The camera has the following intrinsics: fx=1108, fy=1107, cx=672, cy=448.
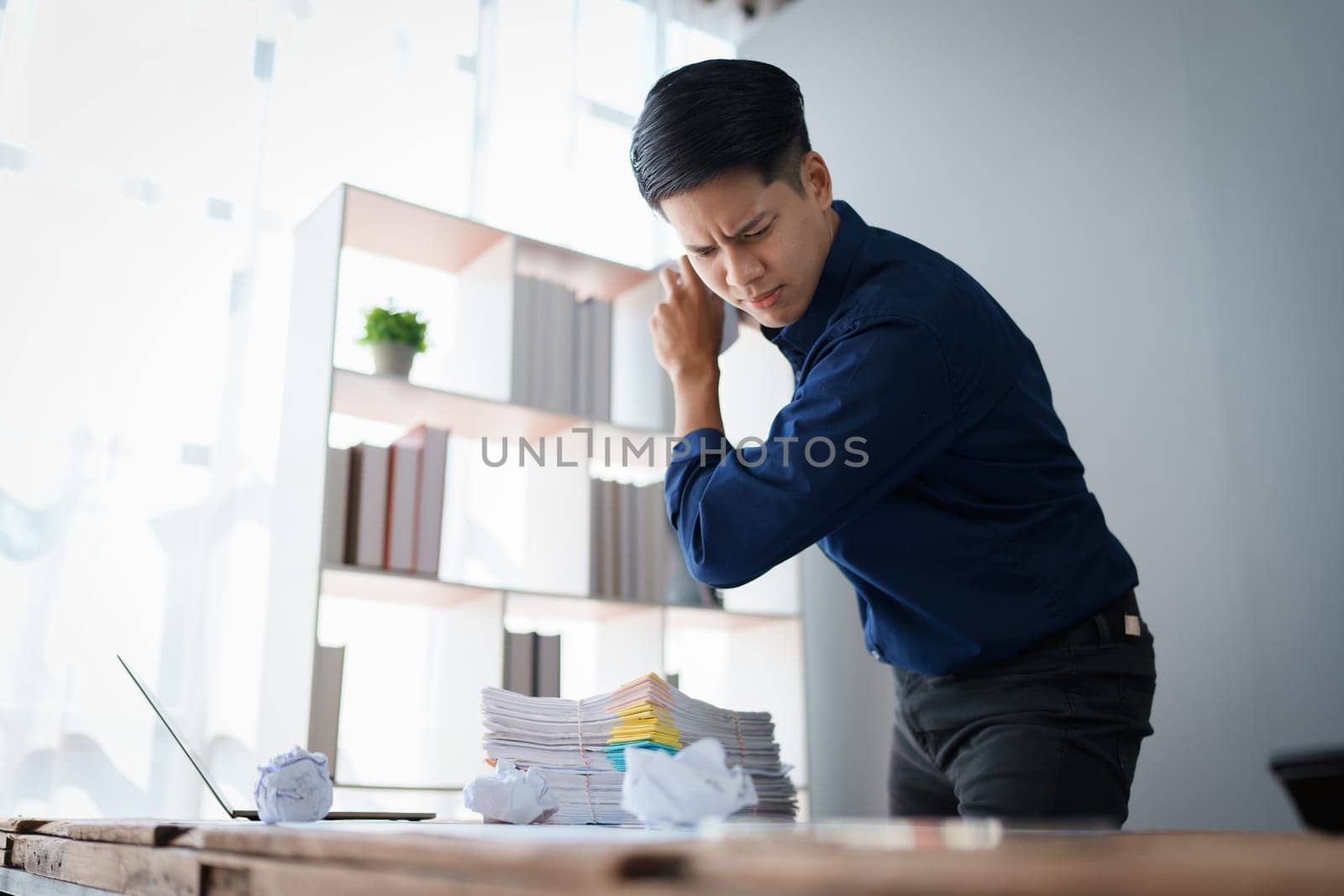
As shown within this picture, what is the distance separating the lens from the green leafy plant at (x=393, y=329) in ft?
8.21

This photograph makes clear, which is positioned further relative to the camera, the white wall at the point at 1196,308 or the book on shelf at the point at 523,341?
the book on shelf at the point at 523,341

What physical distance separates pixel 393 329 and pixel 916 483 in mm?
1521

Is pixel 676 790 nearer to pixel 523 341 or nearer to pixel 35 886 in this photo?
pixel 35 886

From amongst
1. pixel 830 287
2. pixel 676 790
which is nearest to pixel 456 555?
pixel 830 287

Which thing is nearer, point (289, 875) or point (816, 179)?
point (289, 875)

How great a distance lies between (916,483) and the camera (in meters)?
1.34

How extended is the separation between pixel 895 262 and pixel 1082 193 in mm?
1533

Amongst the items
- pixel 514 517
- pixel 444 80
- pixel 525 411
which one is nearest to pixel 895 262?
pixel 525 411

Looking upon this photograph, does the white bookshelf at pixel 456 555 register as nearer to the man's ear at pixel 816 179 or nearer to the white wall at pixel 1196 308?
the white wall at pixel 1196 308

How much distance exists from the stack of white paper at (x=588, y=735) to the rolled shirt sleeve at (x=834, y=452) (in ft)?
0.59

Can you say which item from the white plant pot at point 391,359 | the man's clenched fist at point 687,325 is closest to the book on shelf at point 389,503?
the white plant pot at point 391,359

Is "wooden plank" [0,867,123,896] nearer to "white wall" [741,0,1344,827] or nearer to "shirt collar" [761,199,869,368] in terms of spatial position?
"shirt collar" [761,199,869,368]

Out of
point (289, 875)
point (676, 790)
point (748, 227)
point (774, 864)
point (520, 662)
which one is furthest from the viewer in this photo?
point (520, 662)

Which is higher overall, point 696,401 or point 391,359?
point 391,359
